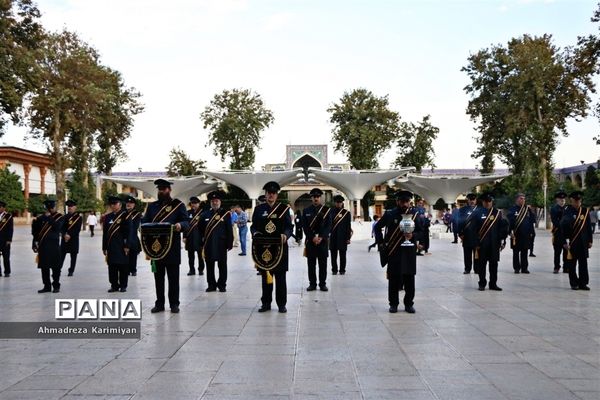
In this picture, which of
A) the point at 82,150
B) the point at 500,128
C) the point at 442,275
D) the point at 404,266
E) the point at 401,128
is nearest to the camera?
the point at 404,266

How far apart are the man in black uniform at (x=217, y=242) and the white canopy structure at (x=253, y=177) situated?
36.1 metres

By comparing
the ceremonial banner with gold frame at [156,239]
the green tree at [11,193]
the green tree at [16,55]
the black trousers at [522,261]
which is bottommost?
the black trousers at [522,261]

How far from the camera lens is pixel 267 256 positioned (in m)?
8.59

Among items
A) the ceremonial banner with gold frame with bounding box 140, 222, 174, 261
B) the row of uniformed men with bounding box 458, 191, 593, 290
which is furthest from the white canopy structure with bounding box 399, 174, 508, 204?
the ceremonial banner with gold frame with bounding box 140, 222, 174, 261

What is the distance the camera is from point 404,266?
28.1ft

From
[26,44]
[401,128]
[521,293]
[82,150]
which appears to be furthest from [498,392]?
[401,128]

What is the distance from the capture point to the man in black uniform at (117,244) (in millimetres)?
10836

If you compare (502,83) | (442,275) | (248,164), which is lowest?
(442,275)

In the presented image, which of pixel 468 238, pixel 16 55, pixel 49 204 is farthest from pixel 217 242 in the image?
pixel 16 55

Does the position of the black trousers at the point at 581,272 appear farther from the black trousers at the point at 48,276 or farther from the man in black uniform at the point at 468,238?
the black trousers at the point at 48,276

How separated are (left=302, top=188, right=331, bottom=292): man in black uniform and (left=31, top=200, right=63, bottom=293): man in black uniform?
4321 mm

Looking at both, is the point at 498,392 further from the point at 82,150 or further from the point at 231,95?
the point at 231,95

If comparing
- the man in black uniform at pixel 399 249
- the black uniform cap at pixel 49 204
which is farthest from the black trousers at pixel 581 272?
the black uniform cap at pixel 49 204

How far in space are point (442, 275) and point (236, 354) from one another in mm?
9009
